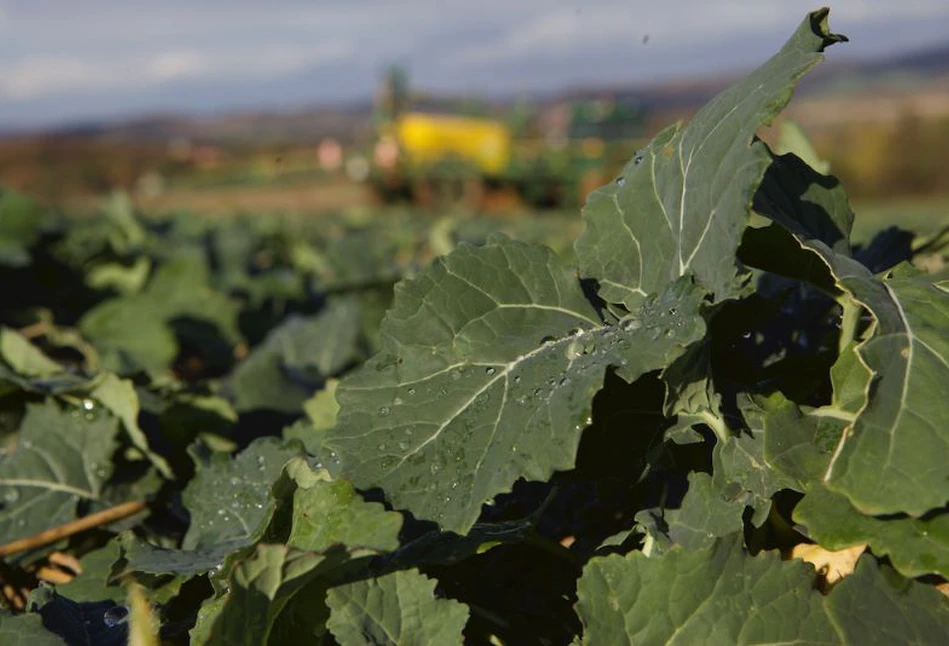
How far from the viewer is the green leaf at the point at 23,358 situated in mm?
2174

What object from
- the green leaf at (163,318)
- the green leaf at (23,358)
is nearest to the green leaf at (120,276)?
the green leaf at (163,318)

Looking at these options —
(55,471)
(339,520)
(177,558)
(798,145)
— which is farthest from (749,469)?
(55,471)

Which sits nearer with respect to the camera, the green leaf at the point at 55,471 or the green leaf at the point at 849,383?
the green leaf at the point at 849,383

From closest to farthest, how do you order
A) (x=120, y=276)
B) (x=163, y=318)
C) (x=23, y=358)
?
1. (x=23, y=358)
2. (x=163, y=318)
3. (x=120, y=276)

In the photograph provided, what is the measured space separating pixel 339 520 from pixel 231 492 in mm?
481

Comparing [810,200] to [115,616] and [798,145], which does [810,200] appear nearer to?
[798,145]

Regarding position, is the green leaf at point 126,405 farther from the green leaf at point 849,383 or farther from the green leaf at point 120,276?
the green leaf at point 120,276

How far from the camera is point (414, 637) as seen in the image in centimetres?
106

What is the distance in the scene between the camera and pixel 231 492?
151 cm

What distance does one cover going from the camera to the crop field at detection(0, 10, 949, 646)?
39.6 inches

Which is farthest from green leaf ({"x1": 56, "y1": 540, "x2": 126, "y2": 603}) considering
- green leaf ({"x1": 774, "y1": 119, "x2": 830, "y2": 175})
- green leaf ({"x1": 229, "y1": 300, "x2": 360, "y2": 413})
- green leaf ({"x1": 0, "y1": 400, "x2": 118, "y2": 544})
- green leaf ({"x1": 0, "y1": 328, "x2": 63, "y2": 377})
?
green leaf ({"x1": 774, "y1": 119, "x2": 830, "y2": 175})

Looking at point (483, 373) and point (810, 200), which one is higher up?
point (810, 200)

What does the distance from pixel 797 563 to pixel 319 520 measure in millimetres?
483

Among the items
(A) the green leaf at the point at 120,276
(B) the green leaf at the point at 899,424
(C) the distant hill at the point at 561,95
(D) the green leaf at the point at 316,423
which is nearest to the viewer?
(B) the green leaf at the point at 899,424
